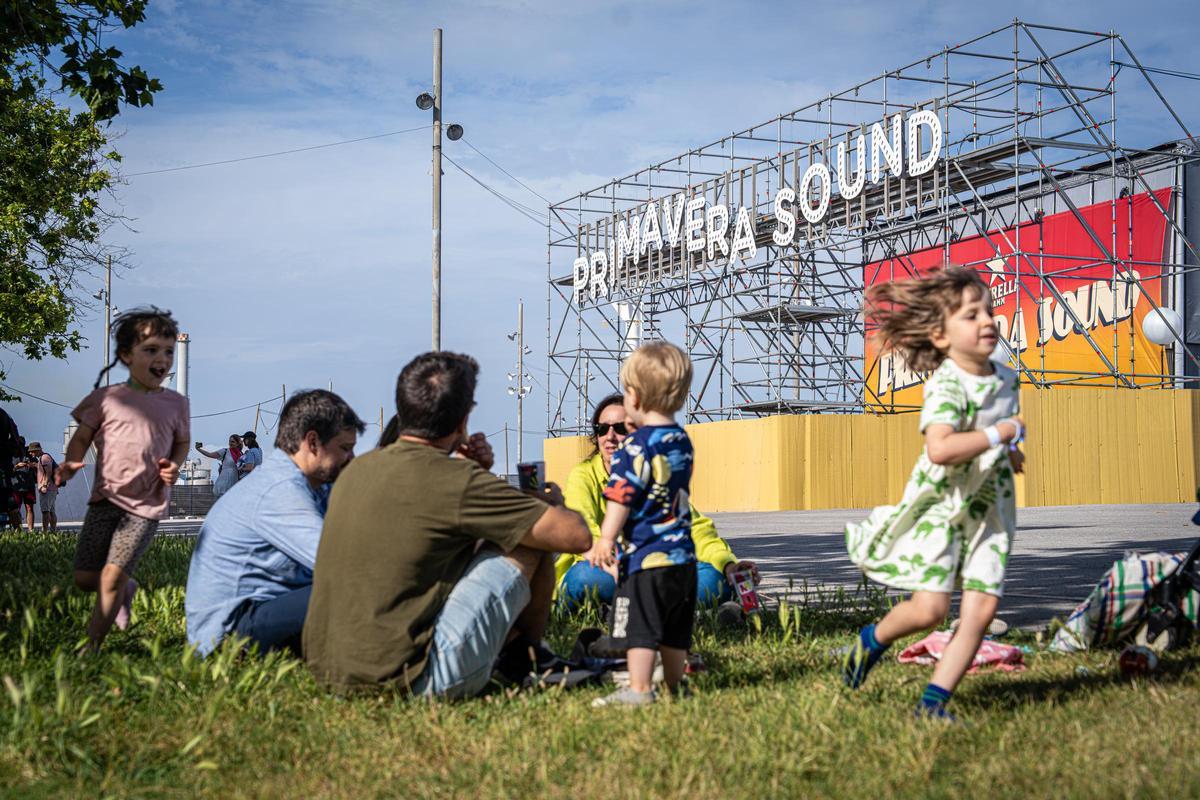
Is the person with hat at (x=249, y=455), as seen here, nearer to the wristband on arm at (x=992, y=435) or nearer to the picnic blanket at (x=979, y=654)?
the picnic blanket at (x=979, y=654)

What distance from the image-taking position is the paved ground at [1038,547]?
7.45 meters

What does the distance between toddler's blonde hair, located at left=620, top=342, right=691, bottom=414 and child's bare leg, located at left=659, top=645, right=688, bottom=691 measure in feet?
2.65

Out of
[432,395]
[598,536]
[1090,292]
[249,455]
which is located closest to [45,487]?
[249,455]

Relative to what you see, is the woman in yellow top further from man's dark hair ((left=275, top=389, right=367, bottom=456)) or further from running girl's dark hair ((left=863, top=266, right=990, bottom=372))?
running girl's dark hair ((left=863, top=266, right=990, bottom=372))

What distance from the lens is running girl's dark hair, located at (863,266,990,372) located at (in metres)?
3.98

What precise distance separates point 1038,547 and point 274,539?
844 centimetres

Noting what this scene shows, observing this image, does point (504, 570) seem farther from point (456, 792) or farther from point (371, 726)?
point (456, 792)

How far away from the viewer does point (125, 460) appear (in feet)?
16.9

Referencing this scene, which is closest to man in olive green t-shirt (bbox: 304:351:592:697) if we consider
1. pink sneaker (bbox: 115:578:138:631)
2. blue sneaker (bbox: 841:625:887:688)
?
blue sneaker (bbox: 841:625:887:688)

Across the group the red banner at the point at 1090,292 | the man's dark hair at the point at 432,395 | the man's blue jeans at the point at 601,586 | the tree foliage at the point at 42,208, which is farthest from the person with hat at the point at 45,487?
the man's dark hair at the point at 432,395

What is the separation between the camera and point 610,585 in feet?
20.4

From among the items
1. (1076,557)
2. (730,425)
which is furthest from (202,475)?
(1076,557)

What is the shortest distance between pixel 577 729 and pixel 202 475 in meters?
39.9

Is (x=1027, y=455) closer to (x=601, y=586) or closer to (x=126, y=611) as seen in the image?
(x=601, y=586)
